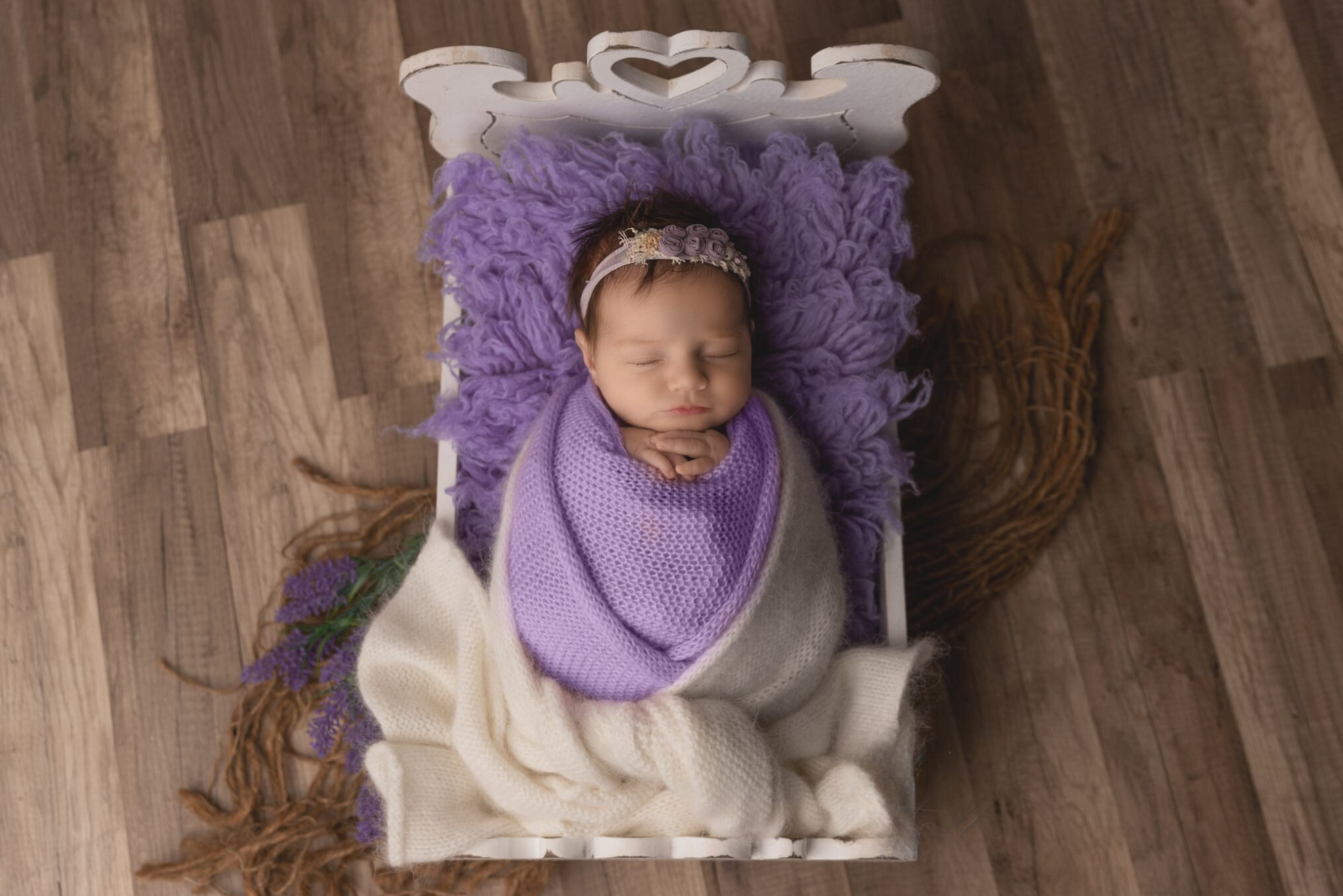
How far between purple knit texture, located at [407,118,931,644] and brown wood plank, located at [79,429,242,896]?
17.2 inches

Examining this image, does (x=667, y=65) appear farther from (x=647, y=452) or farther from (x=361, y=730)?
(x=361, y=730)

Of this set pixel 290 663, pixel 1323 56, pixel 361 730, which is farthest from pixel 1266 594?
pixel 290 663

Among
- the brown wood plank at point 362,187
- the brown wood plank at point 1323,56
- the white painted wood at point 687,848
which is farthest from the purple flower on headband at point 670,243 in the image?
the brown wood plank at point 1323,56

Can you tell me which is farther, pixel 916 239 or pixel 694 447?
pixel 916 239

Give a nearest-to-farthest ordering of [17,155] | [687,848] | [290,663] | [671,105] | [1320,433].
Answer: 1. [687,848]
2. [671,105]
3. [290,663]
4. [1320,433]
5. [17,155]

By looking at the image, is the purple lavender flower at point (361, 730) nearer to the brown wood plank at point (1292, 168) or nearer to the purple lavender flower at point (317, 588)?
the purple lavender flower at point (317, 588)

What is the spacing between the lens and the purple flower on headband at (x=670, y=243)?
108 centimetres

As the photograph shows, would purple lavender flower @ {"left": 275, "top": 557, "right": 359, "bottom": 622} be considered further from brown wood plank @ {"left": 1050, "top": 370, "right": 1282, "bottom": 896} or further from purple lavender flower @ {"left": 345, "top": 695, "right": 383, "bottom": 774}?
brown wood plank @ {"left": 1050, "top": 370, "right": 1282, "bottom": 896}

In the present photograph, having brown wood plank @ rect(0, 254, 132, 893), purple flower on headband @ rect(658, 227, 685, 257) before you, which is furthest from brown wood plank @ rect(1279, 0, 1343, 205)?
brown wood plank @ rect(0, 254, 132, 893)

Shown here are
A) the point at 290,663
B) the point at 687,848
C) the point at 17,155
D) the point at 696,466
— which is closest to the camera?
the point at 687,848

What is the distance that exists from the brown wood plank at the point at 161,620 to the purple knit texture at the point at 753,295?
44 cm

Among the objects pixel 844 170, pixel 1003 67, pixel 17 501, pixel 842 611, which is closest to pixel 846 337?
pixel 844 170

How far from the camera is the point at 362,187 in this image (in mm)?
1500

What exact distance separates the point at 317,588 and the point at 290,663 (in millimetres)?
105
